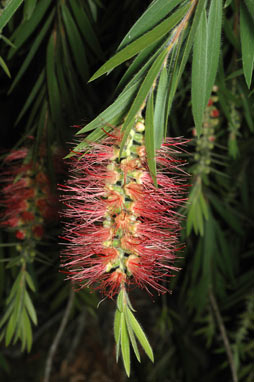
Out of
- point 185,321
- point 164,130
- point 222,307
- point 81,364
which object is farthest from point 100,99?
point 81,364

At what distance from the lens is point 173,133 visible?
1254mm

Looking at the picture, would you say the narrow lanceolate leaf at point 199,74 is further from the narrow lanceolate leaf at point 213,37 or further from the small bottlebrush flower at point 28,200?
the small bottlebrush flower at point 28,200

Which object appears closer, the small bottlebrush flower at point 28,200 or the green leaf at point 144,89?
the green leaf at point 144,89

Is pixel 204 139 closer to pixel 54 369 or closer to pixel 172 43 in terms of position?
pixel 172 43

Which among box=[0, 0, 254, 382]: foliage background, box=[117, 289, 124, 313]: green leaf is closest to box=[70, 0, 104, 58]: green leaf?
box=[0, 0, 254, 382]: foliage background

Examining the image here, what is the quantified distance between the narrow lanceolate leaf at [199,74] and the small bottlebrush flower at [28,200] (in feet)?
1.89

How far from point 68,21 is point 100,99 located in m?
0.44

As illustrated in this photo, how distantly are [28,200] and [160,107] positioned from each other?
571 millimetres

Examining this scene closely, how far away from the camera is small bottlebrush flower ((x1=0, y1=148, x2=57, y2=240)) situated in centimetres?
103

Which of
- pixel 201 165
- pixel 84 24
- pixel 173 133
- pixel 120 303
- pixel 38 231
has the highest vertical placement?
pixel 84 24

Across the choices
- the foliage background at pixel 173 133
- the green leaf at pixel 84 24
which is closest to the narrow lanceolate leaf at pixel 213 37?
the foliage background at pixel 173 133

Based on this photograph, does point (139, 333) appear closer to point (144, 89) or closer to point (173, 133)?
point (144, 89)

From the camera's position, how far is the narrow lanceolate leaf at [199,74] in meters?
0.54

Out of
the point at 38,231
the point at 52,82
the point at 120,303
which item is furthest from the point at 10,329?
the point at 52,82
